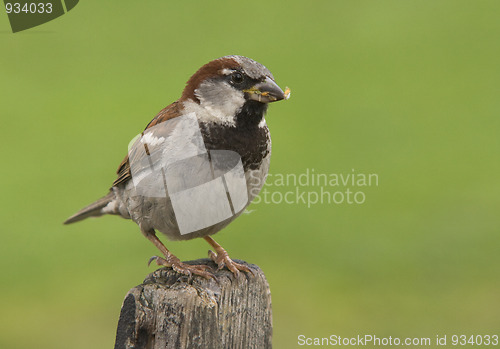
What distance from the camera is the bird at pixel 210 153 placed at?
3.33 meters

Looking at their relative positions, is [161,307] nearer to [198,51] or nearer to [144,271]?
[144,271]

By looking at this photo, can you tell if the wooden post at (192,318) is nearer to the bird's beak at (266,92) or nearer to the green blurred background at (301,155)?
the bird's beak at (266,92)

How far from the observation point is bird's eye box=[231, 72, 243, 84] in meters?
3.38

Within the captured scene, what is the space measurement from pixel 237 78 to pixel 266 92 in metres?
0.16

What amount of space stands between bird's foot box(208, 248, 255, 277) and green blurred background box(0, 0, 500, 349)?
104 cm

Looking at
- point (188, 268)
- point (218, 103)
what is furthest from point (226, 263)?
point (218, 103)

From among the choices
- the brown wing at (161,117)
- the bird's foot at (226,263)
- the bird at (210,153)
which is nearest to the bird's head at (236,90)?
the bird at (210,153)

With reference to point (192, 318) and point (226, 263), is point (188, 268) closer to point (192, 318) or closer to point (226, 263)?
point (226, 263)

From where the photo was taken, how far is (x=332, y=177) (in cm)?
708

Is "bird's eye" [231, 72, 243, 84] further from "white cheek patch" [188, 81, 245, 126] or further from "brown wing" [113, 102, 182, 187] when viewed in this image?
"brown wing" [113, 102, 182, 187]

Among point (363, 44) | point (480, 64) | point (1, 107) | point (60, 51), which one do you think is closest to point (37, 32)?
point (60, 51)

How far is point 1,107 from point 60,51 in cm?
169

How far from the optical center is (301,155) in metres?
7.74

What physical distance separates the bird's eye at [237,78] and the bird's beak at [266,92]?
0.18ft
